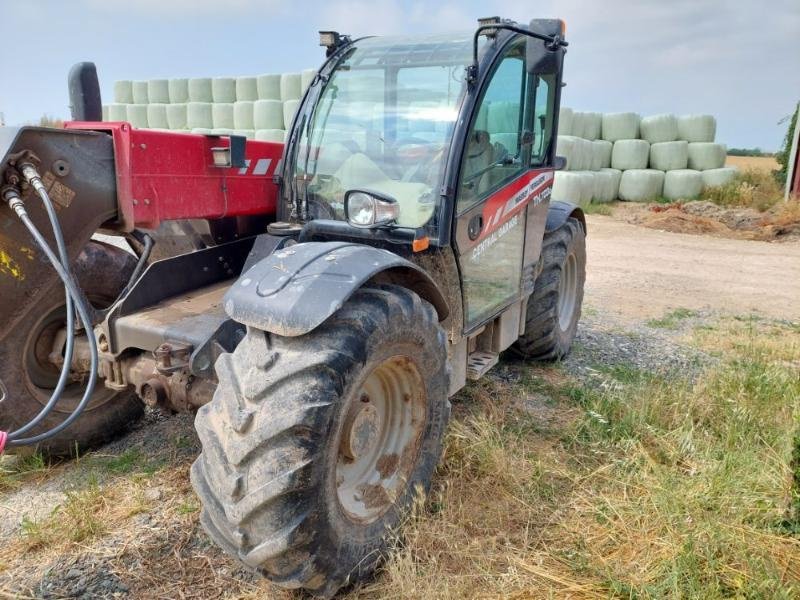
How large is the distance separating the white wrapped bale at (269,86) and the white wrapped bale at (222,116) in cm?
99

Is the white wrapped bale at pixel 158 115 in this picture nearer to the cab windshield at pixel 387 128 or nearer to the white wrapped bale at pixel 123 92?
the white wrapped bale at pixel 123 92

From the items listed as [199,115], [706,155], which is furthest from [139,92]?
[706,155]

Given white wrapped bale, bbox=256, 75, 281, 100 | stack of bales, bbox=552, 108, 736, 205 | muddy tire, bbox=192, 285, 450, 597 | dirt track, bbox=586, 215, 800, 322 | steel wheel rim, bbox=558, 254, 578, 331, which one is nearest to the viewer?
muddy tire, bbox=192, 285, 450, 597

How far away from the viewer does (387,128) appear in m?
3.44

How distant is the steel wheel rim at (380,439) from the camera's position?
2600 millimetres

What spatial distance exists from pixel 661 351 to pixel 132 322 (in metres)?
4.43

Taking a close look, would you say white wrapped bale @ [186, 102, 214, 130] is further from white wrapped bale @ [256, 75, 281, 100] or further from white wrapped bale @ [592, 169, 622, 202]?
white wrapped bale @ [592, 169, 622, 202]

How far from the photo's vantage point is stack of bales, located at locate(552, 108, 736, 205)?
16688 millimetres

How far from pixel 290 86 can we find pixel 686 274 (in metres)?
11.3

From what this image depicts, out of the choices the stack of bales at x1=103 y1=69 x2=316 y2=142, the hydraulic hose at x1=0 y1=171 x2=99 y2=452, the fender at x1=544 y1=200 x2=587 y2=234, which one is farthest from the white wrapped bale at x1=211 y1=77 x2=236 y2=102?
the hydraulic hose at x1=0 y1=171 x2=99 y2=452

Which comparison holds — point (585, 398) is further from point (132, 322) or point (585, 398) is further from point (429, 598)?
point (132, 322)

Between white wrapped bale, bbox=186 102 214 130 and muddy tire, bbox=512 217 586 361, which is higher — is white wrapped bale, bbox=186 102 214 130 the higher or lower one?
the higher one

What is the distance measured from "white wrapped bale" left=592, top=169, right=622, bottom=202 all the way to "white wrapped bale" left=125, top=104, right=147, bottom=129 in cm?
1258

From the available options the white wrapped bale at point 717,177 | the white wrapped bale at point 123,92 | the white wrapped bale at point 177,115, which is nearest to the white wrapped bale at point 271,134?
the white wrapped bale at point 177,115
